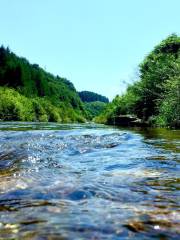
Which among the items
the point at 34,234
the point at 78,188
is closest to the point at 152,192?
the point at 78,188

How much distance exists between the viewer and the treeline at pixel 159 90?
26.5 meters

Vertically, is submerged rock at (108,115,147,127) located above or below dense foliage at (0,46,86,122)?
below

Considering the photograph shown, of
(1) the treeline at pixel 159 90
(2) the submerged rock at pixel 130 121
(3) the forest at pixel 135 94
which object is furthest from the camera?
(2) the submerged rock at pixel 130 121

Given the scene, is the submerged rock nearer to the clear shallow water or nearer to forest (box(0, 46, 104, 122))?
forest (box(0, 46, 104, 122))

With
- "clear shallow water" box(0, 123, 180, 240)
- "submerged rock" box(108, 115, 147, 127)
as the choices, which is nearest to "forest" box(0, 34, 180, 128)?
"submerged rock" box(108, 115, 147, 127)

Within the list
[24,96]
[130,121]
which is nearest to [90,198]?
[130,121]

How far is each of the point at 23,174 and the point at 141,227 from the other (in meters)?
3.59

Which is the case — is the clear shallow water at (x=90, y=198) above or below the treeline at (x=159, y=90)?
below

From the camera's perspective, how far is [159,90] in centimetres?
3812

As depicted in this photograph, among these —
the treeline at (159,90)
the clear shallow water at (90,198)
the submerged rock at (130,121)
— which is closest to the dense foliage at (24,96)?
the treeline at (159,90)

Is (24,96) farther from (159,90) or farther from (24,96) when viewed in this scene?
(159,90)

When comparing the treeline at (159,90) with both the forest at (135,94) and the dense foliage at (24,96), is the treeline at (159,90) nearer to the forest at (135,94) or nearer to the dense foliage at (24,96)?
the forest at (135,94)

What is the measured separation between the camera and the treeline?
26516mm

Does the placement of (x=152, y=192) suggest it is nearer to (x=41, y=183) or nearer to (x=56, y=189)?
(x=56, y=189)
